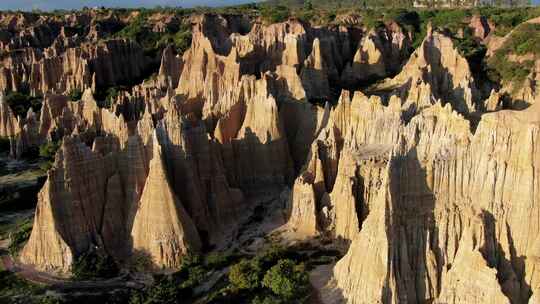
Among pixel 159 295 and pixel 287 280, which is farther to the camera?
pixel 159 295

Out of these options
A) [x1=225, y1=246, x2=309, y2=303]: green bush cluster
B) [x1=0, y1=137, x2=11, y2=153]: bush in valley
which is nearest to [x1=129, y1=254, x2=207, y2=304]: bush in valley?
[x1=225, y1=246, x2=309, y2=303]: green bush cluster

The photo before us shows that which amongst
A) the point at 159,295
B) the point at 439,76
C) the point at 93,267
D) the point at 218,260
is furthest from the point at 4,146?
the point at 439,76

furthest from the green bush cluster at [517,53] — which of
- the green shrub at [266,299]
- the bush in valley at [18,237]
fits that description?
the bush in valley at [18,237]

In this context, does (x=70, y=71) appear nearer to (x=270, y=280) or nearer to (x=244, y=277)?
(x=244, y=277)

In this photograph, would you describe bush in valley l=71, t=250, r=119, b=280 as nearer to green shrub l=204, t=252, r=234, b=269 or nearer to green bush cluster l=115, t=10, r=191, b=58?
green shrub l=204, t=252, r=234, b=269

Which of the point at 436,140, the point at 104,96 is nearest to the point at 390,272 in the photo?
the point at 436,140
